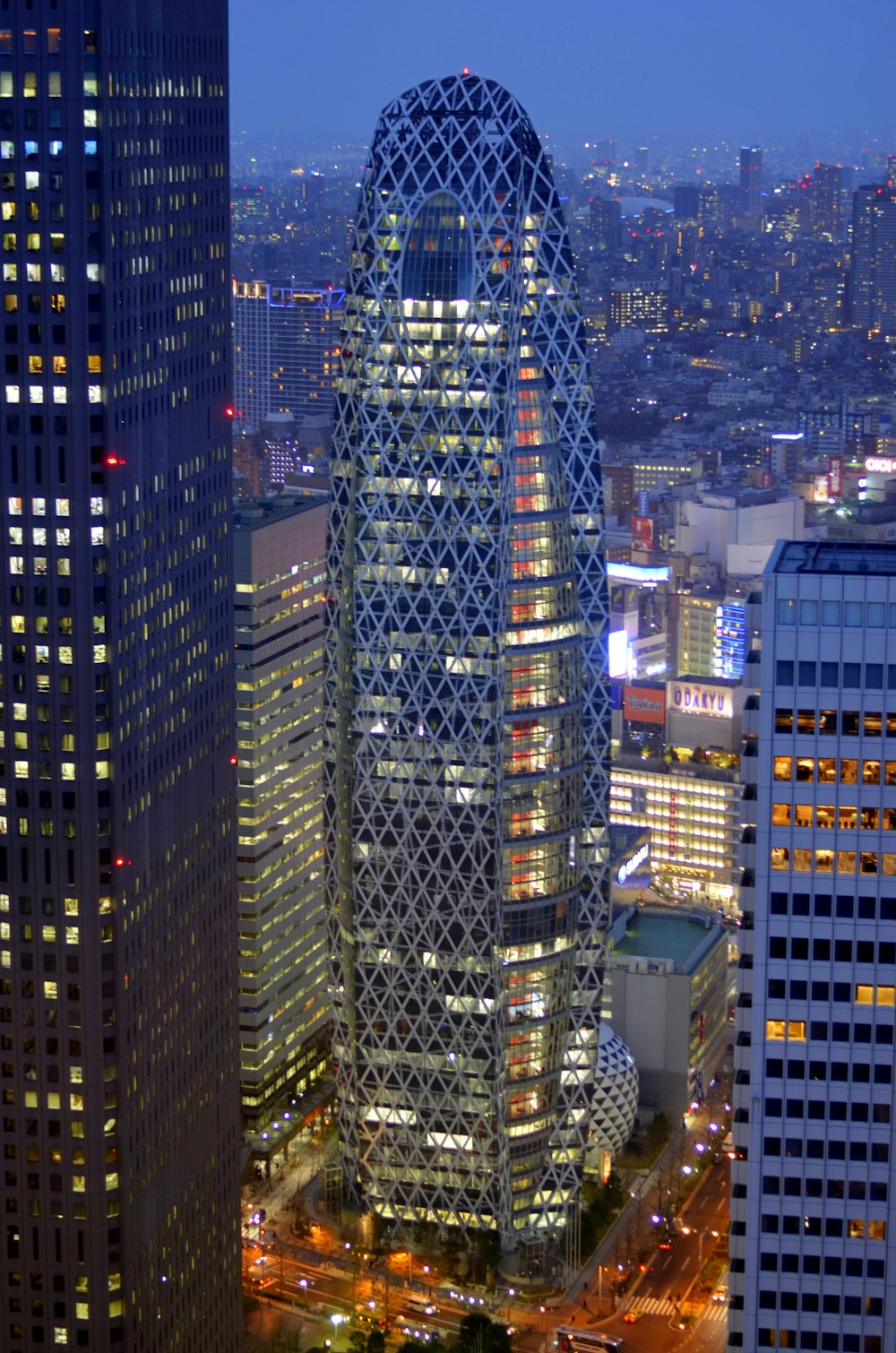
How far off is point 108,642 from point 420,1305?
842 inches

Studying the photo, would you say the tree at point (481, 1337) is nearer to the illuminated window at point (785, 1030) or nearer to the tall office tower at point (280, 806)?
the tall office tower at point (280, 806)

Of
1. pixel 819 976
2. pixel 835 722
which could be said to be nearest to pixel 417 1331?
pixel 819 976

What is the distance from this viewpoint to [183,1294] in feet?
→ 147

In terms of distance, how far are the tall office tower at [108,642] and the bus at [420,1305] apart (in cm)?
893

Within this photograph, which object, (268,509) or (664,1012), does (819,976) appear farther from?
(268,509)

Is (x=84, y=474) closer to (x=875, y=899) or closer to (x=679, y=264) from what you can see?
(x=875, y=899)

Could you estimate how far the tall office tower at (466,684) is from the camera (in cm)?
5409

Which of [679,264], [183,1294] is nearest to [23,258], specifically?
[183,1294]

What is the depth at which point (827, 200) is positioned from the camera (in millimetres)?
106438

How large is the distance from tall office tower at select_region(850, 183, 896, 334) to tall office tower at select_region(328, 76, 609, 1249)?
225 feet

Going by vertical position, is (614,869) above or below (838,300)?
below

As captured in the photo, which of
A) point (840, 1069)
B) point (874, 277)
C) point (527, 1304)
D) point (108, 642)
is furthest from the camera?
point (874, 277)

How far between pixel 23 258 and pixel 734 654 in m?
72.1

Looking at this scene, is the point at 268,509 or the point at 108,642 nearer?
the point at 108,642
